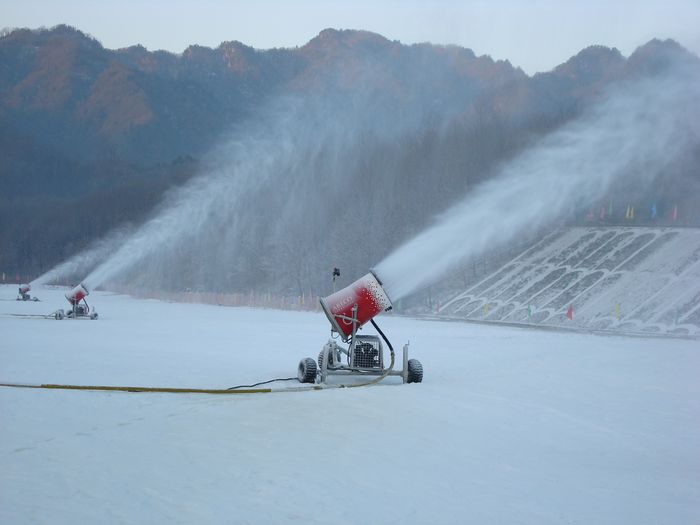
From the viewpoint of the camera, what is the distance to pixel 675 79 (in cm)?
7275

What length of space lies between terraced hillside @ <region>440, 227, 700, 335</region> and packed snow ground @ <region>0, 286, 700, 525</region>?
20.1 m

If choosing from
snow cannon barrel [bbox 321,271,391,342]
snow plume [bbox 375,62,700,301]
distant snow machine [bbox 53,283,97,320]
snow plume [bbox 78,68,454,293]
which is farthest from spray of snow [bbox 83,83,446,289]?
snow cannon barrel [bbox 321,271,391,342]

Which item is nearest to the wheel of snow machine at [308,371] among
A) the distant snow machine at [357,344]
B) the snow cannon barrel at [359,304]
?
the distant snow machine at [357,344]

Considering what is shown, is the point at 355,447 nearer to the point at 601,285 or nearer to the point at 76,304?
the point at 76,304

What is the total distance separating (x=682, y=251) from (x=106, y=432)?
4419cm

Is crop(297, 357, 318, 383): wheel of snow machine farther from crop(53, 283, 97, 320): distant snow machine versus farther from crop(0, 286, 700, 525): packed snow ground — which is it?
crop(53, 283, 97, 320): distant snow machine

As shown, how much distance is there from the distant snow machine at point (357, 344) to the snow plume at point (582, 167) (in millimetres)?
43326

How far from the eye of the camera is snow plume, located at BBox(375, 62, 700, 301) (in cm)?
6631

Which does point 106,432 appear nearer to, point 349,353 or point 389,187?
point 349,353

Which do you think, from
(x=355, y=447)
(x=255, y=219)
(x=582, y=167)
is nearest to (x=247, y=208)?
(x=255, y=219)

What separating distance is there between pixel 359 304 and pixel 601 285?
34.4 m

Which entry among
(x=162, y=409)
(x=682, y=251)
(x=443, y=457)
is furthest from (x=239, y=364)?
(x=682, y=251)

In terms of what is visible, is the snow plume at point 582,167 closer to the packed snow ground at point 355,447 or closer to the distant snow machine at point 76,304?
the distant snow machine at point 76,304

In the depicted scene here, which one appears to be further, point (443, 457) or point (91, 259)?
point (91, 259)
